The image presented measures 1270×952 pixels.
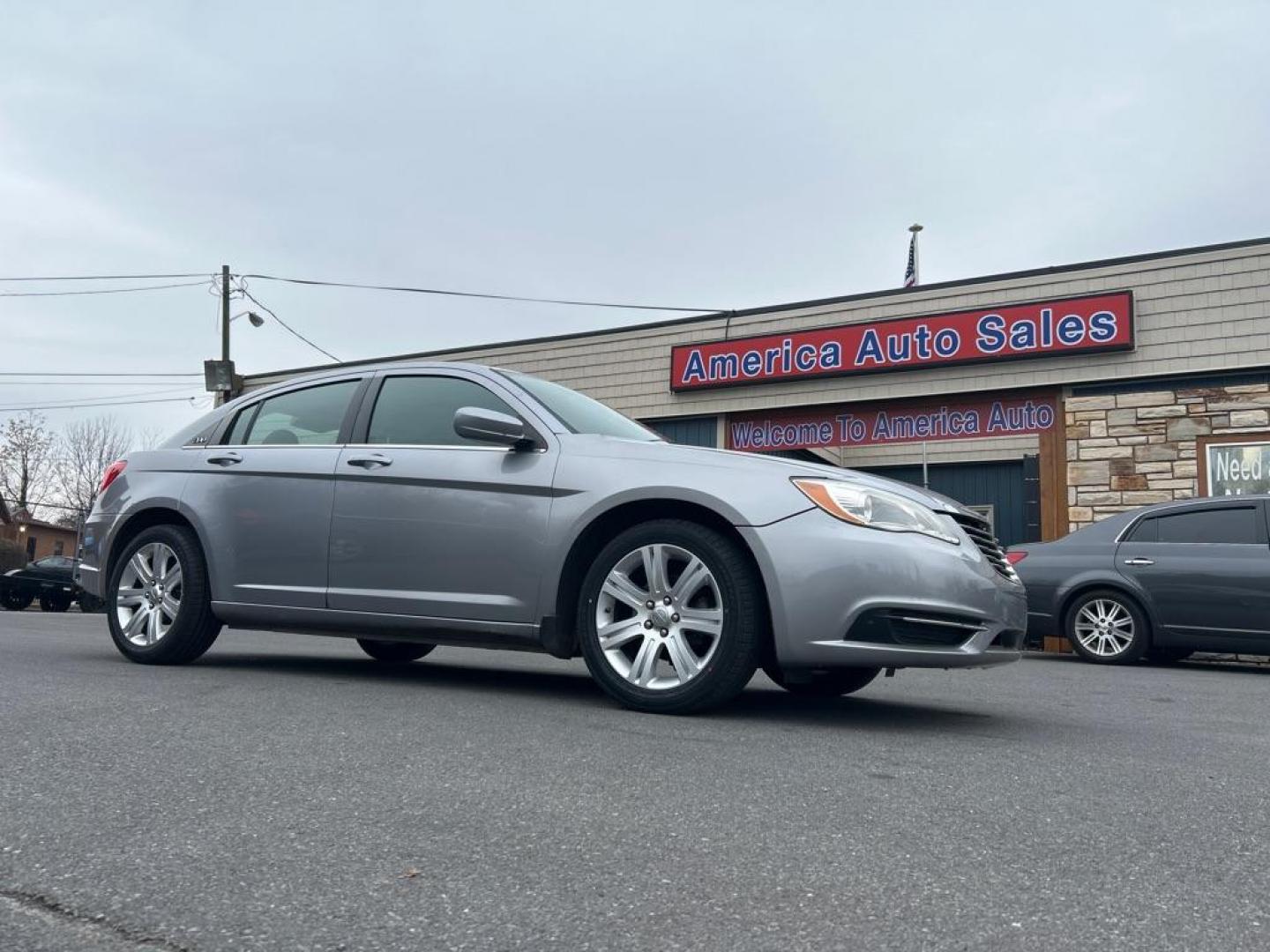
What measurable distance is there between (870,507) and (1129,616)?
595cm

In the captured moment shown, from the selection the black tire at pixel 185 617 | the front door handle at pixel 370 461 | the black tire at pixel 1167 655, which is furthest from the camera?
the black tire at pixel 1167 655

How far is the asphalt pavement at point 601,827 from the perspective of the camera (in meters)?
2.03

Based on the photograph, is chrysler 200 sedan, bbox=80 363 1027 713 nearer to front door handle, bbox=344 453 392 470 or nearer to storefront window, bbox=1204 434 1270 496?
front door handle, bbox=344 453 392 470

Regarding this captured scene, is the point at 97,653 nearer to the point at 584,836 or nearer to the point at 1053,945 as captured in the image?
the point at 584,836

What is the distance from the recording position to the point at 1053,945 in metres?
1.96

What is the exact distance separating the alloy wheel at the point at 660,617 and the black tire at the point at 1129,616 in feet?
20.1

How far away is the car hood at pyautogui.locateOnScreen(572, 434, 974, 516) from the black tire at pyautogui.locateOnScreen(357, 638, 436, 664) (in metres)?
2.43

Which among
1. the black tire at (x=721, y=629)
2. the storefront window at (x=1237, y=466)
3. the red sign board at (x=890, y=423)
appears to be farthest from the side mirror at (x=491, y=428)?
the red sign board at (x=890, y=423)

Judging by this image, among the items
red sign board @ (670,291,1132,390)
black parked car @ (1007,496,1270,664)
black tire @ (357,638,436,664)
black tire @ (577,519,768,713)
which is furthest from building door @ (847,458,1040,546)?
black tire @ (577,519,768,713)

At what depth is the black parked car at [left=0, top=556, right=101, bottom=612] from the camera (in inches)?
881

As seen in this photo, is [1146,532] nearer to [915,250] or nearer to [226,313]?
[915,250]

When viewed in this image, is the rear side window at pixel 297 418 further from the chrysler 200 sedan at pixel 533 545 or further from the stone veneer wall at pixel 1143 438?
the stone veneer wall at pixel 1143 438

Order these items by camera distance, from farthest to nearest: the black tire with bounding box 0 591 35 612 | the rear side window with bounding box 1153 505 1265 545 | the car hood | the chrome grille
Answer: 1. the black tire with bounding box 0 591 35 612
2. the rear side window with bounding box 1153 505 1265 545
3. the chrome grille
4. the car hood

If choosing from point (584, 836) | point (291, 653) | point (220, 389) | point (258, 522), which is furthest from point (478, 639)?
point (220, 389)
